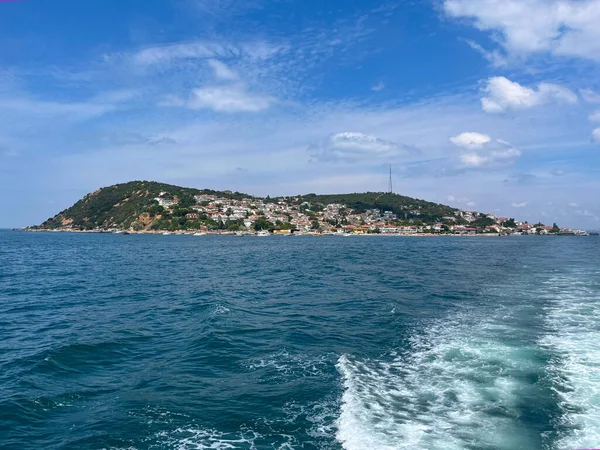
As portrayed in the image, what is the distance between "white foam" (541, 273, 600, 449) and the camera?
321 inches

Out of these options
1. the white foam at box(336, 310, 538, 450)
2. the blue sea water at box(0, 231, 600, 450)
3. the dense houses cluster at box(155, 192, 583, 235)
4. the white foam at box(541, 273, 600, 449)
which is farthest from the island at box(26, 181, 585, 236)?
the white foam at box(336, 310, 538, 450)

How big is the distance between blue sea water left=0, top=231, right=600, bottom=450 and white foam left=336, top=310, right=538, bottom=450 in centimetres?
4

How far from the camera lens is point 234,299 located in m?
23.2

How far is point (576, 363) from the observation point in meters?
12.0

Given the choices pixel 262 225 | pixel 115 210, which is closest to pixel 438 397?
pixel 262 225

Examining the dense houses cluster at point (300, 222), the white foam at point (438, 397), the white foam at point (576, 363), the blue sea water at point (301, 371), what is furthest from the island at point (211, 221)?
the white foam at point (438, 397)

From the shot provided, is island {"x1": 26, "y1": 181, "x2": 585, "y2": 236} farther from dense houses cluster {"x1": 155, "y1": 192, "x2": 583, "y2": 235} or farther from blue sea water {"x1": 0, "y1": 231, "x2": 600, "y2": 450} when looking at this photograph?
blue sea water {"x1": 0, "y1": 231, "x2": 600, "y2": 450}

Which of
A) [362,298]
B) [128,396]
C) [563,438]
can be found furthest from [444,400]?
[362,298]

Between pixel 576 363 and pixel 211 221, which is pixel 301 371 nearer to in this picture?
pixel 576 363

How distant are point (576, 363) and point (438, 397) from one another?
5.31m

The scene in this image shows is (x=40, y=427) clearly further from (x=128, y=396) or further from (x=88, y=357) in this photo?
(x=88, y=357)

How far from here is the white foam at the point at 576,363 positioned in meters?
8.16

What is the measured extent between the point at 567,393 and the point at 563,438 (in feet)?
8.23

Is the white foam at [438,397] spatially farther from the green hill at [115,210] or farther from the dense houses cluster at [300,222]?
the green hill at [115,210]
